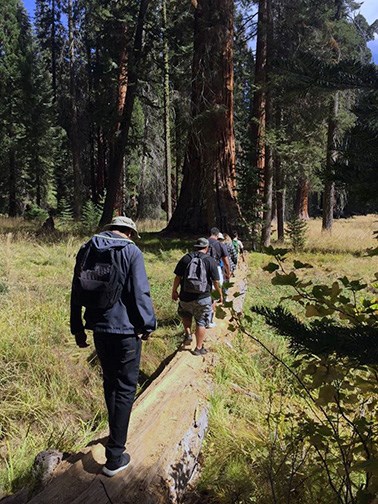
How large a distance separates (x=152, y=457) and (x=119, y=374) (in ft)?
2.32

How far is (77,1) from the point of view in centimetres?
2611

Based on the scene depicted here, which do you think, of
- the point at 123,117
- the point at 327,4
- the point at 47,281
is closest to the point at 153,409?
the point at 47,281

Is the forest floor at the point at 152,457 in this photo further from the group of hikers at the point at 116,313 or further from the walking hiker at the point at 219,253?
the walking hiker at the point at 219,253

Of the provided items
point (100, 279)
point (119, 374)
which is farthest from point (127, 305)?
point (119, 374)

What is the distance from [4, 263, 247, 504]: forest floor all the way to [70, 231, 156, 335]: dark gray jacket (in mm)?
867

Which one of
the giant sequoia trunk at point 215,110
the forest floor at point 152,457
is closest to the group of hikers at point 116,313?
the forest floor at point 152,457

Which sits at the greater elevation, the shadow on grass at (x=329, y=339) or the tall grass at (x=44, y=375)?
the shadow on grass at (x=329, y=339)

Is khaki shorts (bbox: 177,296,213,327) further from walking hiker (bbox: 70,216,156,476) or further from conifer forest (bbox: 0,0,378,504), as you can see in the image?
walking hiker (bbox: 70,216,156,476)

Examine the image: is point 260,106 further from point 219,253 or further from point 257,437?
point 257,437

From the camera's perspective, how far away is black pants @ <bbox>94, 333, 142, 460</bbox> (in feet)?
10.6

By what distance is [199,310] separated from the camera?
575cm

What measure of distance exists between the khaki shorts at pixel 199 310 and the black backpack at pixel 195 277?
0.17m

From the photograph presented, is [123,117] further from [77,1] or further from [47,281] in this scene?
[77,1]

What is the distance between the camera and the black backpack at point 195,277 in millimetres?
5719
